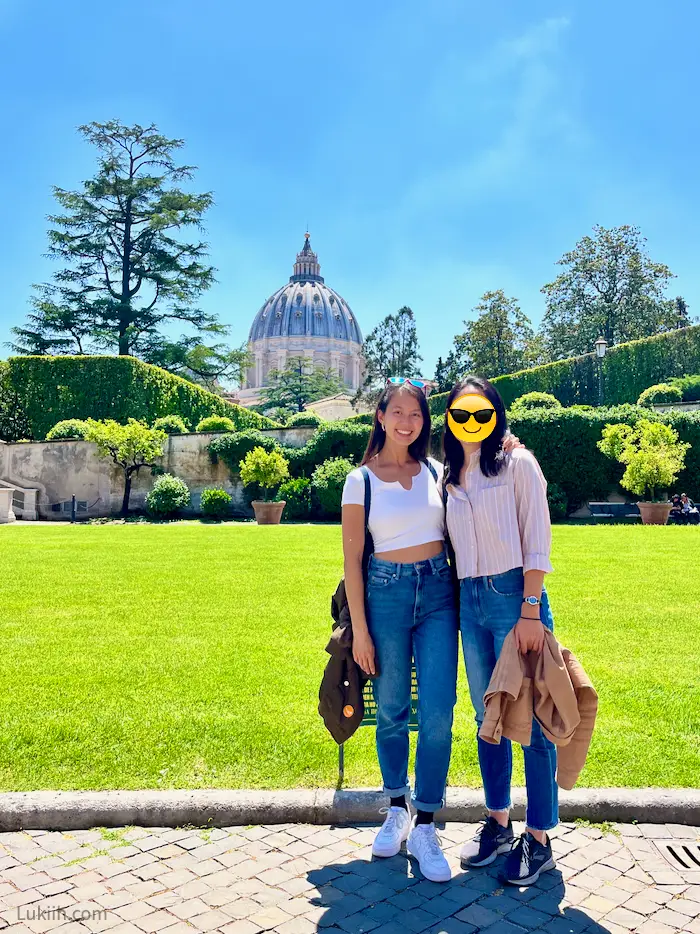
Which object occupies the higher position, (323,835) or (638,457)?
(638,457)

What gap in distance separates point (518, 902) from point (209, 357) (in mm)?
37446

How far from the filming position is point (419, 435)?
9.56ft

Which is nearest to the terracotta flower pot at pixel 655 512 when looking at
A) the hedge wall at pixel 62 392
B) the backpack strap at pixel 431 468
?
the backpack strap at pixel 431 468

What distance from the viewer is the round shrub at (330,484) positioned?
70.3 feet

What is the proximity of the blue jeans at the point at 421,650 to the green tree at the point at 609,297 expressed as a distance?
134ft

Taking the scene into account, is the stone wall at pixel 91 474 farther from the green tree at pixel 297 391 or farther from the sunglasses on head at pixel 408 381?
the green tree at pixel 297 391

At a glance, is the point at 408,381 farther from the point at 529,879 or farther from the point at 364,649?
the point at 529,879

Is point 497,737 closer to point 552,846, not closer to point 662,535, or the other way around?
point 552,846

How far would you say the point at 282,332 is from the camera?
109 metres

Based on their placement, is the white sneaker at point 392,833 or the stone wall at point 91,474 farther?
the stone wall at point 91,474

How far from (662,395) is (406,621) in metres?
25.2

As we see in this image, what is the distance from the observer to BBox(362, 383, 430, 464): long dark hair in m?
2.92

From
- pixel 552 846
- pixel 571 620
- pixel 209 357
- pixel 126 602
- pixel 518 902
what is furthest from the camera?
pixel 209 357

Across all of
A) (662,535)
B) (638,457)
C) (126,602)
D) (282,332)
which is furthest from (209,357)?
(282,332)
